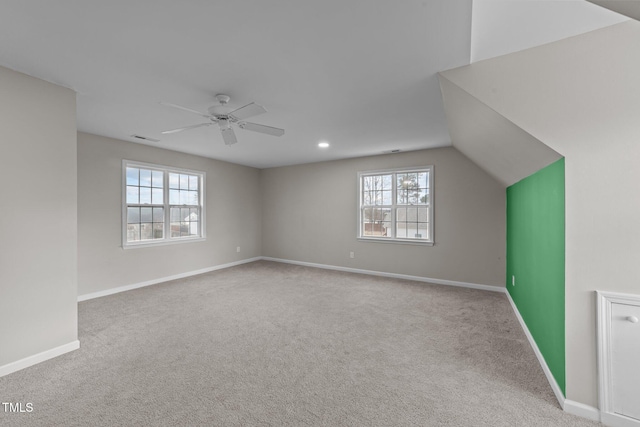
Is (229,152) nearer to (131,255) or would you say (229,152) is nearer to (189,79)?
(131,255)

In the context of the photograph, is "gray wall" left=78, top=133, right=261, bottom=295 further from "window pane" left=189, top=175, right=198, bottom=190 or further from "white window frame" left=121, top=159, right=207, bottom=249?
"window pane" left=189, top=175, right=198, bottom=190

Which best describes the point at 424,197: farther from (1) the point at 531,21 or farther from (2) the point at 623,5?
(2) the point at 623,5

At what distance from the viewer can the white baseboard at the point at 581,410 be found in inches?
66.1

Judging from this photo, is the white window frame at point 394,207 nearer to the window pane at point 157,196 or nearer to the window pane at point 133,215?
the window pane at point 157,196

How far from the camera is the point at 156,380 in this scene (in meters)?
2.06

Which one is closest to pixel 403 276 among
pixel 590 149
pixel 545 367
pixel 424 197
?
pixel 424 197

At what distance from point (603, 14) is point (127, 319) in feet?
15.8

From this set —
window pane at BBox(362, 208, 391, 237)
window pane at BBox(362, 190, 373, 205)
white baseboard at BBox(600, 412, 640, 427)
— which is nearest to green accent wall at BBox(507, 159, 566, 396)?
white baseboard at BBox(600, 412, 640, 427)

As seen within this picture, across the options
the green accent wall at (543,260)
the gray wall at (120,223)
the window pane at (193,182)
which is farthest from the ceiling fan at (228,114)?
the window pane at (193,182)

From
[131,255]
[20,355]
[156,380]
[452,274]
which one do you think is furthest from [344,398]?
[131,255]

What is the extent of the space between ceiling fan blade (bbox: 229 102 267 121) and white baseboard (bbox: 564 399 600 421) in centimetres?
303

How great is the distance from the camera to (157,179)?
16.0 ft

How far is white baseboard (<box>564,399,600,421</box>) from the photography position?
1.68 metres

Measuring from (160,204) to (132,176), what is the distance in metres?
0.64
